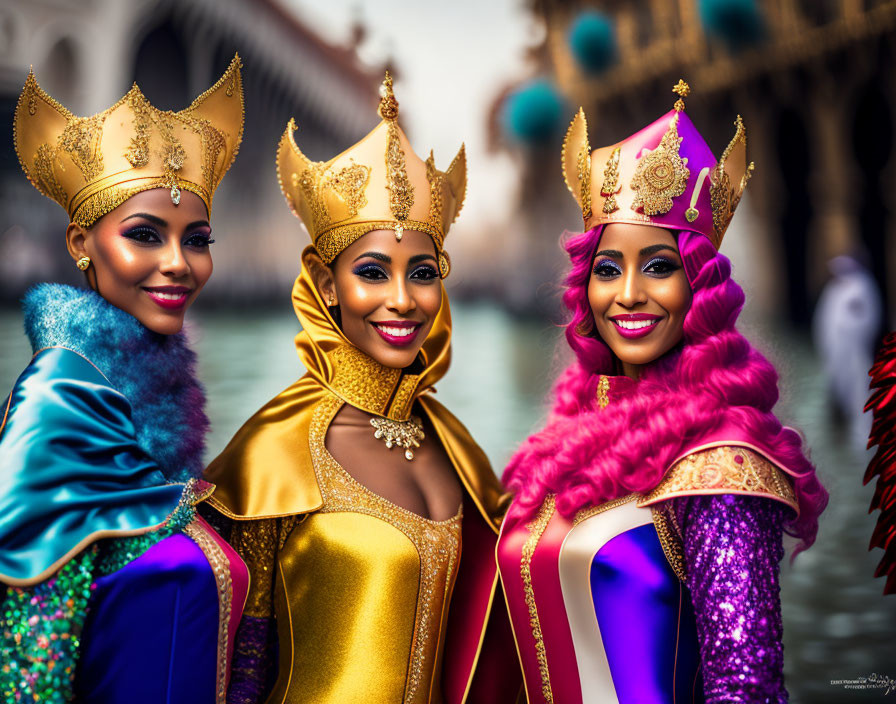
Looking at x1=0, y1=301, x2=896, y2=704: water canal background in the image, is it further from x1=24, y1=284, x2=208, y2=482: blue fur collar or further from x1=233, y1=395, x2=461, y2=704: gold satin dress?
x1=233, y1=395, x2=461, y2=704: gold satin dress

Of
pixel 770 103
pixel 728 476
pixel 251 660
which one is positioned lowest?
pixel 251 660

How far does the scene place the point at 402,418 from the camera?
2781 millimetres

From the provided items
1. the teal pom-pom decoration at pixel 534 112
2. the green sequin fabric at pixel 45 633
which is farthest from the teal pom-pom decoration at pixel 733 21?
the green sequin fabric at pixel 45 633

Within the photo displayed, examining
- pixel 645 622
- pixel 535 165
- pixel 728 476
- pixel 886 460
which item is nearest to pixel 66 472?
pixel 645 622

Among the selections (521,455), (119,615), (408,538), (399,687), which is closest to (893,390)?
(521,455)

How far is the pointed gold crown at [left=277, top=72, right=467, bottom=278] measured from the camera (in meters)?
2.64

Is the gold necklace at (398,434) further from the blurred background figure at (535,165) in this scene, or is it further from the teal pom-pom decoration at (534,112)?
the teal pom-pom decoration at (534,112)

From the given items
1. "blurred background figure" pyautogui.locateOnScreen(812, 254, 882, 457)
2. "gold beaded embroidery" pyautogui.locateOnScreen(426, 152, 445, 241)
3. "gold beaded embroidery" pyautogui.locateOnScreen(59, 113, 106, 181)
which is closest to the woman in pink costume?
"gold beaded embroidery" pyautogui.locateOnScreen(426, 152, 445, 241)

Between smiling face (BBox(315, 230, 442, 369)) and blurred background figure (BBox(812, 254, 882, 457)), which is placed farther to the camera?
blurred background figure (BBox(812, 254, 882, 457))

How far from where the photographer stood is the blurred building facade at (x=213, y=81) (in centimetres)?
509

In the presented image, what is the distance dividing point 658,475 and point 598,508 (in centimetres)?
20

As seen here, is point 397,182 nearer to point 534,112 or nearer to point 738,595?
point 738,595

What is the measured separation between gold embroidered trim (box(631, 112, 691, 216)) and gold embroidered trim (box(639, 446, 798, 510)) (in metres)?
0.67

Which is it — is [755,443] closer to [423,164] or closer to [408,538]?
[408,538]
